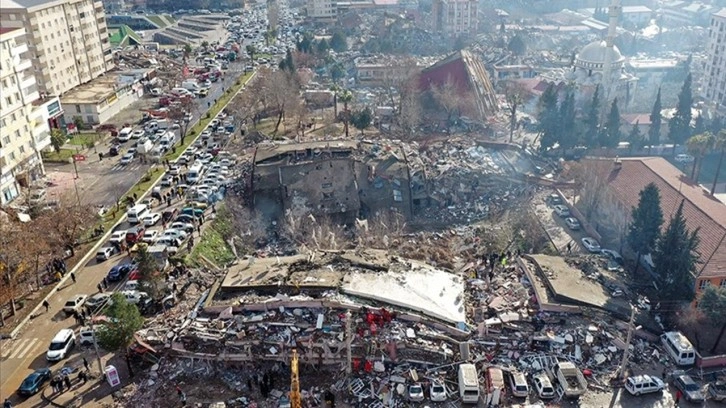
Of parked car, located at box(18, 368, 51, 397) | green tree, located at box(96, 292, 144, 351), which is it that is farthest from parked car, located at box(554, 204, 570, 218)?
parked car, located at box(18, 368, 51, 397)

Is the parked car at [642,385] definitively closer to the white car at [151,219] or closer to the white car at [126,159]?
the white car at [151,219]

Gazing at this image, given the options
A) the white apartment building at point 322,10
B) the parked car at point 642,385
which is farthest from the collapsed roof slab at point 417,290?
the white apartment building at point 322,10

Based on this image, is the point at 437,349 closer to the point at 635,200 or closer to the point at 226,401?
the point at 226,401

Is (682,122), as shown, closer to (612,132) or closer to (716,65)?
(612,132)

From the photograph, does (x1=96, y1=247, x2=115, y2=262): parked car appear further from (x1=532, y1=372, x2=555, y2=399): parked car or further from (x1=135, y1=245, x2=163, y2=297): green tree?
(x1=532, y1=372, x2=555, y2=399): parked car

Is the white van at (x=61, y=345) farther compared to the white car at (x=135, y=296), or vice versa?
the white car at (x=135, y=296)

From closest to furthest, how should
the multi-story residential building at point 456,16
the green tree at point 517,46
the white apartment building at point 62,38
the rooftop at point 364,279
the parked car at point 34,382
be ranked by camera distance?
the parked car at point 34,382, the rooftop at point 364,279, the white apartment building at point 62,38, the green tree at point 517,46, the multi-story residential building at point 456,16

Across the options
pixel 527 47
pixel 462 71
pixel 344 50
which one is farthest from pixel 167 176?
pixel 527 47
